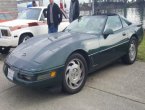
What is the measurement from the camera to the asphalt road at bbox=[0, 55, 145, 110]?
3.86 meters

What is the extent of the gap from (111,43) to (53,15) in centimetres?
352

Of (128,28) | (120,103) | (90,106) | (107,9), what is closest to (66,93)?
(90,106)

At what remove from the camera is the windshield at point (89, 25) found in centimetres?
523

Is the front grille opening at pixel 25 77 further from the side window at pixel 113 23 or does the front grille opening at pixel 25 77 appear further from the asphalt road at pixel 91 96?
the side window at pixel 113 23

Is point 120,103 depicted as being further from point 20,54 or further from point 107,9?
point 107,9

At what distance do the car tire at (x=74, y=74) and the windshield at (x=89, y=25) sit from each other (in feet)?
3.29

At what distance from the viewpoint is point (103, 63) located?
5000 millimetres

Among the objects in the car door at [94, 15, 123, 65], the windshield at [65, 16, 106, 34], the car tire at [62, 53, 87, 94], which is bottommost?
the car tire at [62, 53, 87, 94]

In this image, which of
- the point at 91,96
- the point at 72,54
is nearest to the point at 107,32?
the point at 72,54

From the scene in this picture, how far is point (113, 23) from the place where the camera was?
563 centimetres

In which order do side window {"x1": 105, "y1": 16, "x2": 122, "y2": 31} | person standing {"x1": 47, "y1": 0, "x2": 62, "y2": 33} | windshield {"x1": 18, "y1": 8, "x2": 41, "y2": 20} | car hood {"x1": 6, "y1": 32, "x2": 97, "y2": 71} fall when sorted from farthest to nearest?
windshield {"x1": 18, "y1": 8, "x2": 41, "y2": 20}
person standing {"x1": 47, "y1": 0, "x2": 62, "y2": 33}
side window {"x1": 105, "y1": 16, "x2": 122, "y2": 31}
car hood {"x1": 6, "y1": 32, "x2": 97, "y2": 71}

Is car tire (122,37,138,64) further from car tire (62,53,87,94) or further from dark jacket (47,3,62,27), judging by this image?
dark jacket (47,3,62,27)

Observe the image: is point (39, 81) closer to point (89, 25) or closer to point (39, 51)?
point (39, 51)

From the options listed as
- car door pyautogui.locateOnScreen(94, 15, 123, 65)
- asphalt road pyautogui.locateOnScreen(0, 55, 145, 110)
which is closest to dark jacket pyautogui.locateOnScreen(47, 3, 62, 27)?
car door pyautogui.locateOnScreen(94, 15, 123, 65)
